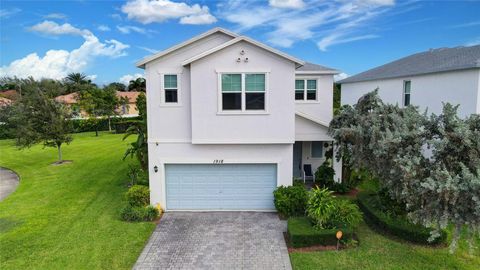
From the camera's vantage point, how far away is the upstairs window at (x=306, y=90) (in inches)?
701

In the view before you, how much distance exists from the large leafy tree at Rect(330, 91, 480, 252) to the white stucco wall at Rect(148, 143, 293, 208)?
403cm

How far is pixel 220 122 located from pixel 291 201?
426cm

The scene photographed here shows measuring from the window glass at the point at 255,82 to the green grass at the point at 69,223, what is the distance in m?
6.65

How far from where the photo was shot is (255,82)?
1284 cm

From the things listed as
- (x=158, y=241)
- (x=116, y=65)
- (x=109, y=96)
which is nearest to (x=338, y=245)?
(x=158, y=241)

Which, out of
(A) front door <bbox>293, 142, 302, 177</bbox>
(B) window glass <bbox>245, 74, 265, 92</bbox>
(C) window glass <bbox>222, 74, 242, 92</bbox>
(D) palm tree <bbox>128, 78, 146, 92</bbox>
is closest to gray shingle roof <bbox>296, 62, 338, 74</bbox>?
(A) front door <bbox>293, 142, 302, 177</bbox>

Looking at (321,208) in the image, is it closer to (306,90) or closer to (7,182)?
(306,90)

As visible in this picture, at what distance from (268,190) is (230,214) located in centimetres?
194

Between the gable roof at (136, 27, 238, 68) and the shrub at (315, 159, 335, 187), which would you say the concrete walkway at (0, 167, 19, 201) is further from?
the shrub at (315, 159, 335, 187)

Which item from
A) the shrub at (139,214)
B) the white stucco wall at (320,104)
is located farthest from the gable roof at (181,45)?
the white stucco wall at (320,104)

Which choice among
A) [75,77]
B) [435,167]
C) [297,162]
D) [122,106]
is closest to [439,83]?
[297,162]

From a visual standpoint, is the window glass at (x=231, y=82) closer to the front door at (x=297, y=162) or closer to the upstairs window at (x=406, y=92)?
the front door at (x=297, y=162)

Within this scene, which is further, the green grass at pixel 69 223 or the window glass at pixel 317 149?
the window glass at pixel 317 149

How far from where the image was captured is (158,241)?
1122cm
